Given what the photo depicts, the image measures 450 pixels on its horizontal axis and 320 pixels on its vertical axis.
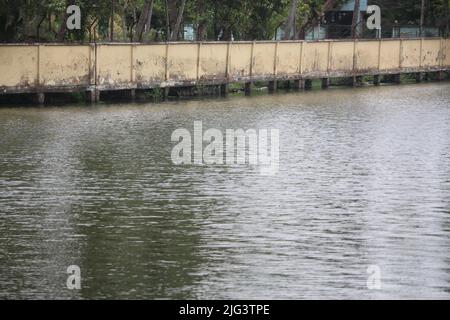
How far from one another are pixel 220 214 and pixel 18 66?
67.9 ft

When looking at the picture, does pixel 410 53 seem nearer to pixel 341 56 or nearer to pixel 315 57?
pixel 341 56

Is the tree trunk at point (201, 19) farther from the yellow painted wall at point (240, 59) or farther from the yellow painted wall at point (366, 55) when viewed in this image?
the yellow painted wall at point (366, 55)

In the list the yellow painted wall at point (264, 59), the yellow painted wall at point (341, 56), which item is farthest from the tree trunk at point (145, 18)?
the yellow painted wall at point (341, 56)

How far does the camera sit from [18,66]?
3850 cm

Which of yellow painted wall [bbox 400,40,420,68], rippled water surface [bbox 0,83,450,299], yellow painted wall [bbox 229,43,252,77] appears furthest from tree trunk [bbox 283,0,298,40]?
rippled water surface [bbox 0,83,450,299]

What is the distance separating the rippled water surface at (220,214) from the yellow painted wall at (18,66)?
437 centimetres

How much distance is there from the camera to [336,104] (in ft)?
143

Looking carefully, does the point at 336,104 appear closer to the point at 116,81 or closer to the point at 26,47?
the point at 116,81

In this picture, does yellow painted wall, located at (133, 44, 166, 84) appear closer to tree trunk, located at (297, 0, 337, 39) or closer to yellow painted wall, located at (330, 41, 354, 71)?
yellow painted wall, located at (330, 41, 354, 71)

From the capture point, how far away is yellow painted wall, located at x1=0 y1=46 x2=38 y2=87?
3812 cm

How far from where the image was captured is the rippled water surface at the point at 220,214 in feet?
47.7

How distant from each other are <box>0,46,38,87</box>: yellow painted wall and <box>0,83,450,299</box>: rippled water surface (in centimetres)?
437

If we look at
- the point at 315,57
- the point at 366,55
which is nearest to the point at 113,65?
the point at 315,57
